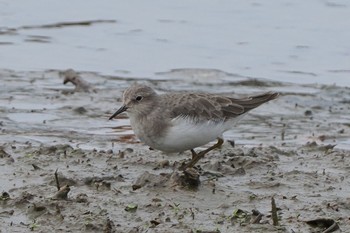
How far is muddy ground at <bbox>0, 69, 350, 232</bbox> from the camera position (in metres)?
6.75

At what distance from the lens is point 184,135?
26.2 feet

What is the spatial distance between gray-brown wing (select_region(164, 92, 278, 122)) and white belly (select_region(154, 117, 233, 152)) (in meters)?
0.07

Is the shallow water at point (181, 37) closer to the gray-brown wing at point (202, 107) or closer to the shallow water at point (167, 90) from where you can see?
the shallow water at point (167, 90)

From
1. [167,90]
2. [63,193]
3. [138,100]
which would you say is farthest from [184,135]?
[167,90]

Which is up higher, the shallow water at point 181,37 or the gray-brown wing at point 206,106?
the gray-brown wing at point 206,106

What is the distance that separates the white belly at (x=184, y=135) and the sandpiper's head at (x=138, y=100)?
0.38 m

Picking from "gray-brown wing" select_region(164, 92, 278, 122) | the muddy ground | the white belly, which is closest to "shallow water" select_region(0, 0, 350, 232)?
the muddy ground

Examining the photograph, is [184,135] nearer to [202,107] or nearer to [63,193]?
[202,107]

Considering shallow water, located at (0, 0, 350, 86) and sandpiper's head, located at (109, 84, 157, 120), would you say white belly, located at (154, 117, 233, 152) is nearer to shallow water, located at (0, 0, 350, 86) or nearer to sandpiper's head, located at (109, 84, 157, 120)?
sandpiper's head, located at (109, 84, 157, 120)

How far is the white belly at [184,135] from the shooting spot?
799cm

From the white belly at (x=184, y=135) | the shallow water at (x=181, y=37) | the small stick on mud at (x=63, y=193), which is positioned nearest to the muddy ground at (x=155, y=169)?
the small stick on mud at (x=63, y=193)

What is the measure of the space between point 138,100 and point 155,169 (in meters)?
0.69

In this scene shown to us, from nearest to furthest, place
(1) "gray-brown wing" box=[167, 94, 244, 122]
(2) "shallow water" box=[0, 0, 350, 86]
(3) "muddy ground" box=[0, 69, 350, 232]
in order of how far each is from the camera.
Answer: (3) "muddy ground" box=[0, 69, 350, 232] → (1) "gray-brown wing" box=[167, 94, 244, 122] → (2) "shallow water" box=[0, 0, 350, 86]

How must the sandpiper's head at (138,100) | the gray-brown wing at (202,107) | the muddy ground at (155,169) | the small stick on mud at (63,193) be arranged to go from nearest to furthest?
the muddy ground at (155,169) < the small stick on mud at (63,193) < the gray-brown wing at (202,107) < the sandpiper's head at (138,100)
